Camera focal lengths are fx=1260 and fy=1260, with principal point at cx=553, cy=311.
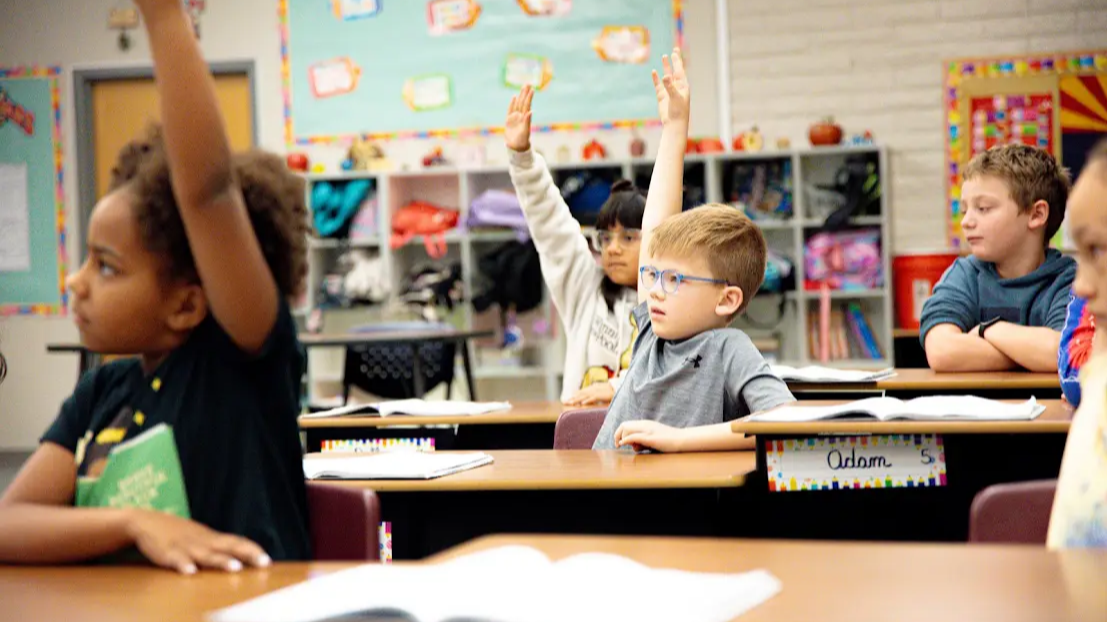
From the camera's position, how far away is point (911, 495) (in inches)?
82.5

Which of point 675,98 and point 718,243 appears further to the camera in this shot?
point 675,98

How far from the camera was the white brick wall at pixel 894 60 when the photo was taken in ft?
22.4

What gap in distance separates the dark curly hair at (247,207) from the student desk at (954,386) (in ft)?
6.02

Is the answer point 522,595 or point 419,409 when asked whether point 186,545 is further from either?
point 419,409

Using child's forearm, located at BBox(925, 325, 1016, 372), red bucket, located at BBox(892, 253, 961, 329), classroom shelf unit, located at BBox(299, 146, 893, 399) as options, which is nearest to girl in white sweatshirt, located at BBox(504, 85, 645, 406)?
child's forearm, located at BBox(925, 325, 1016, 372)

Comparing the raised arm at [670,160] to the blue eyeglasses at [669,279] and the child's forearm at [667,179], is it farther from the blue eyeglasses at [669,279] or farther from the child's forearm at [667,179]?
A: the blue eyeglasses at [669,279]

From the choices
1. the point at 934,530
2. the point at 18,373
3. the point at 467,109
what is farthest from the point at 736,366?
the point at 18,373

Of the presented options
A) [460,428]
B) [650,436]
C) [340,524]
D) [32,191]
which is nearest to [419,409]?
[460,428]

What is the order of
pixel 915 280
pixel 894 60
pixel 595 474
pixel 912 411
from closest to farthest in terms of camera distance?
pixel 595 474 < pixel 912 411 < pixel 915 280 < pixel 894 60

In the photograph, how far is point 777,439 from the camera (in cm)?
A: 205

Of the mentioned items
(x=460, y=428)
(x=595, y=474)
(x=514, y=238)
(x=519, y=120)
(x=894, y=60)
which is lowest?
(x=460, y=428)

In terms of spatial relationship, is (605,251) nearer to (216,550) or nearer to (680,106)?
(680,106)

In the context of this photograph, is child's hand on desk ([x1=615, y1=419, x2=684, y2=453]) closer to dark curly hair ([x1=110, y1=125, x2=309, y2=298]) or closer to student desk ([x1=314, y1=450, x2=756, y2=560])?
student desk ([x1=314, y1=450, x2=756, y2=560])

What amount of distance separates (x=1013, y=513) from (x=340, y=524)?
752mm
